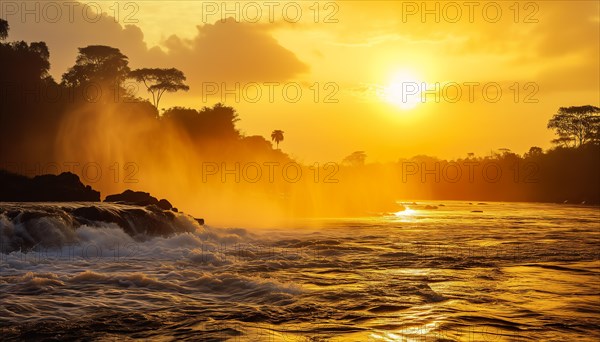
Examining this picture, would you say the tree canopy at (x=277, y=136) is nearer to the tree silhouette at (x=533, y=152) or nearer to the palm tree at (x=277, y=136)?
the palm tree at (x=277, y=136)

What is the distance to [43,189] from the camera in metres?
39.8

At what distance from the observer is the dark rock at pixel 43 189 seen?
3894cm

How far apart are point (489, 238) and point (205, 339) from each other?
28195mm

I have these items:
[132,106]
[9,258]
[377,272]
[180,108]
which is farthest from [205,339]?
[180,108]

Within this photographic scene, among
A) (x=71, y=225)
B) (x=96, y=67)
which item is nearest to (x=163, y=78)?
(x=96, y=67)

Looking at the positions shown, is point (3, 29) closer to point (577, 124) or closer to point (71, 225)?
point (71, 225)

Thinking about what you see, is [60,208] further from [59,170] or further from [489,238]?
[59,170]

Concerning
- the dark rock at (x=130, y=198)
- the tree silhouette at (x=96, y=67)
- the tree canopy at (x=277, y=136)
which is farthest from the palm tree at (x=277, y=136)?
the dark rock at (x=130, y=198)

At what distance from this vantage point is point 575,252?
28.2 meters

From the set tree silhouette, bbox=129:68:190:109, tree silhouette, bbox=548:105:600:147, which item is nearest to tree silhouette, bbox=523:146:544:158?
tree silhouette, bbox=548:105:600:147

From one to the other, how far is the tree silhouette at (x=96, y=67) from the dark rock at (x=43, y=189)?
4916 centimetres

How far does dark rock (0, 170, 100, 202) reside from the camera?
38938mm

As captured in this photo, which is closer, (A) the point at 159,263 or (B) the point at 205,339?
(B) the point at 205,339

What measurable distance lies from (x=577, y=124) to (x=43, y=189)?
13710 centimetres
